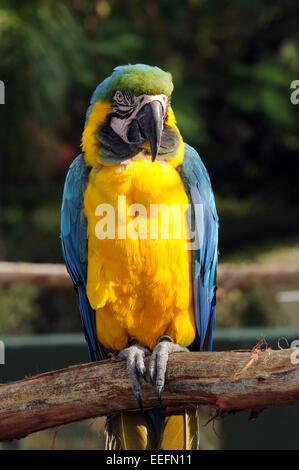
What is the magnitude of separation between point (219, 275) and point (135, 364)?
9.34 ft

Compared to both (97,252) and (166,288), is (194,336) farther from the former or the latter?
(97,252)

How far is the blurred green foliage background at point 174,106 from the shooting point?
8.47m

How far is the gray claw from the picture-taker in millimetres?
2262

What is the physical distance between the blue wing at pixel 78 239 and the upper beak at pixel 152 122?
0.35 meters

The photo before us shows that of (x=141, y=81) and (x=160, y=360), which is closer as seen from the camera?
(x=160, y=360)

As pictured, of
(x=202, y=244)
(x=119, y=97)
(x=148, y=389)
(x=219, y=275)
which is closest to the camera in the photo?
(x=148, y=389)

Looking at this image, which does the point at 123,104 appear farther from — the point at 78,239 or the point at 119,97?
the point at 78,239

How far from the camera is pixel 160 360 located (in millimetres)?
2279

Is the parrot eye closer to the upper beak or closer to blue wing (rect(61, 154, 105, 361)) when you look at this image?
the upper beak

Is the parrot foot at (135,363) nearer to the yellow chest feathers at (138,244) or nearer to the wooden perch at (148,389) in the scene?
the wooden perch at (148,389)

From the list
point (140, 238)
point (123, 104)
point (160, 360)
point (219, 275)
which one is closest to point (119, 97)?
point (123, 104)

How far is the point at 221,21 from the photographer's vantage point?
36.3 ft

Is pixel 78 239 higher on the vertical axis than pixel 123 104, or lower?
lower

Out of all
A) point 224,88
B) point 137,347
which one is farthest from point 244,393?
point 224,88
